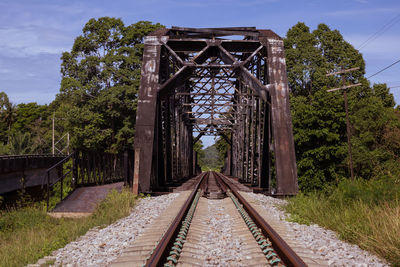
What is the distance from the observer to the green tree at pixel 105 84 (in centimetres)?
3234

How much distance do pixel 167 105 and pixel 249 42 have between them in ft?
14.2

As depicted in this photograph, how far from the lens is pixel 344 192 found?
8.46 metres

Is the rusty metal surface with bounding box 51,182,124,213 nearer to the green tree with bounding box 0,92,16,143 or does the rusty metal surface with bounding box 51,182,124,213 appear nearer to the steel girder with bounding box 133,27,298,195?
the steel girder with bounding box 133,27,298,195

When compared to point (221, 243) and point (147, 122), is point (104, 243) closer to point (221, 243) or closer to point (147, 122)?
point (221, 243)

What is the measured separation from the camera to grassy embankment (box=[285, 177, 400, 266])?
191 inches

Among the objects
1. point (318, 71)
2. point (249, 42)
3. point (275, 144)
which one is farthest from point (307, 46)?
point (275, 144)

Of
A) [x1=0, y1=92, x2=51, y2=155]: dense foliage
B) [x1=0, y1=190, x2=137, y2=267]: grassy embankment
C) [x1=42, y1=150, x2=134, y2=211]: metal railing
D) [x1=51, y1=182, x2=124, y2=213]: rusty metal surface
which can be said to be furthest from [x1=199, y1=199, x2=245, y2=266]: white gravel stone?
[x1=0, y1=92, x2=51, y2=155]: dense foliage

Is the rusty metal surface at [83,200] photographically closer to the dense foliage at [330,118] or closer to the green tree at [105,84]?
the dense foliage at [330,118]

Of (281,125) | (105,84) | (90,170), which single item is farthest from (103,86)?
(281,125)

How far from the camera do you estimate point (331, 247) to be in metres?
5.05

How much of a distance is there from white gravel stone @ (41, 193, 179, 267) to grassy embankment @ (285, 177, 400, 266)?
3.31 m

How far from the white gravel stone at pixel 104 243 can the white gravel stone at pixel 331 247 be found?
2.83m

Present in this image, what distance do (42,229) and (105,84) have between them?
27697mm

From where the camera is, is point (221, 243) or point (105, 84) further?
point (105, 84)
